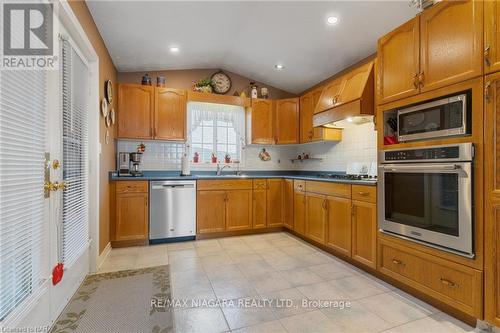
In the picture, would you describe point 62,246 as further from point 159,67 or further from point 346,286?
point 159,67

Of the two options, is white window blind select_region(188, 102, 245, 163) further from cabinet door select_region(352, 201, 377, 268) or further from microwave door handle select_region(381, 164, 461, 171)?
microwave door handle select_region(381, 164, 461, 171)

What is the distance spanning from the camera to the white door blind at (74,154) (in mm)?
1876

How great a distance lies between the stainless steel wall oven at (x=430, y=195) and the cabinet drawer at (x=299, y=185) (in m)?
1.25

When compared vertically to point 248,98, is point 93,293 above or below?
below

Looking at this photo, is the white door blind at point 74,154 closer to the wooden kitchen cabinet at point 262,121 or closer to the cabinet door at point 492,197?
the wooden kitchen cabinet at point 262,121

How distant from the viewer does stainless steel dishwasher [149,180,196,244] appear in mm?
3311

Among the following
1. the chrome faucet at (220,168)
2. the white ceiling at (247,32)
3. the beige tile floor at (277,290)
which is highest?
the white ceiling at (247,32)

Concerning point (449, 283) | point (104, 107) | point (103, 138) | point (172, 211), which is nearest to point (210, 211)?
point (172, 211)

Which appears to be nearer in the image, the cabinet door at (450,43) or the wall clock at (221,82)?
the cabinet door at (450,43)

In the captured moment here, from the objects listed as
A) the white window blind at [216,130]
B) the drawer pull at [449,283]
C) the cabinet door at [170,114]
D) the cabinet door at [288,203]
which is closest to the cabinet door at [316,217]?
the cabinet door at [288,203]

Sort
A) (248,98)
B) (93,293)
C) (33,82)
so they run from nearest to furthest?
1. (33,82)
2. (93,293)
3. (248,98)

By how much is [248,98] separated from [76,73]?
102 inches

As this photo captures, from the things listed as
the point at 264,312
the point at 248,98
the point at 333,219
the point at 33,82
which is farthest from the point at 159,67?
the point at 264,312

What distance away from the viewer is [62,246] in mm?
1804
